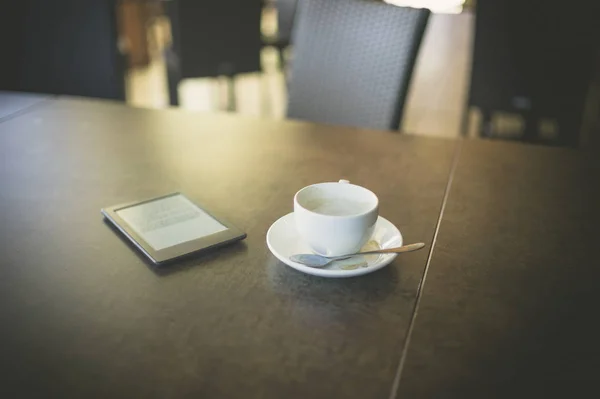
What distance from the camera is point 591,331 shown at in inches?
25.4

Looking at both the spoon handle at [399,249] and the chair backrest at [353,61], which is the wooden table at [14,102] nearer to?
the chair backrest at [353,61]

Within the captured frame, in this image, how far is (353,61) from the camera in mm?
1473

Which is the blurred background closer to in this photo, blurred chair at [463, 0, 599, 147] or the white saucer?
blurred chair at [463, 0, 599, 147]

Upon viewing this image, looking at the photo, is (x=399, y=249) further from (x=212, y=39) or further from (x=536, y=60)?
(x=212, y=39)

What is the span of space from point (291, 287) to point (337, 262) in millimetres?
70

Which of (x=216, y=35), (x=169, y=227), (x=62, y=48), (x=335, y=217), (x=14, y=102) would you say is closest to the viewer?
(x=335, y=217)

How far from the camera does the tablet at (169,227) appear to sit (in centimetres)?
79

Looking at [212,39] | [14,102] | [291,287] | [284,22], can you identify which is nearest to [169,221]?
[291,287]

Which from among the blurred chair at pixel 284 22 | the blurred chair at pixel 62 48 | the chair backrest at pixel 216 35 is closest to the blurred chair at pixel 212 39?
the chair backrest at pixel 216 35

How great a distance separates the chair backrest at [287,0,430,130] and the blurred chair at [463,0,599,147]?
1.11 m

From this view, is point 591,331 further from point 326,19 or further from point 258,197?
point 326,19

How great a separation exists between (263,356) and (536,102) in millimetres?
2201

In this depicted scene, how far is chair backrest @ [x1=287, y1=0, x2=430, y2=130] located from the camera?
1410mm

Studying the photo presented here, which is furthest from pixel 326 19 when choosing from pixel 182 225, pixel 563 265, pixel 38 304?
pixel 38 304
